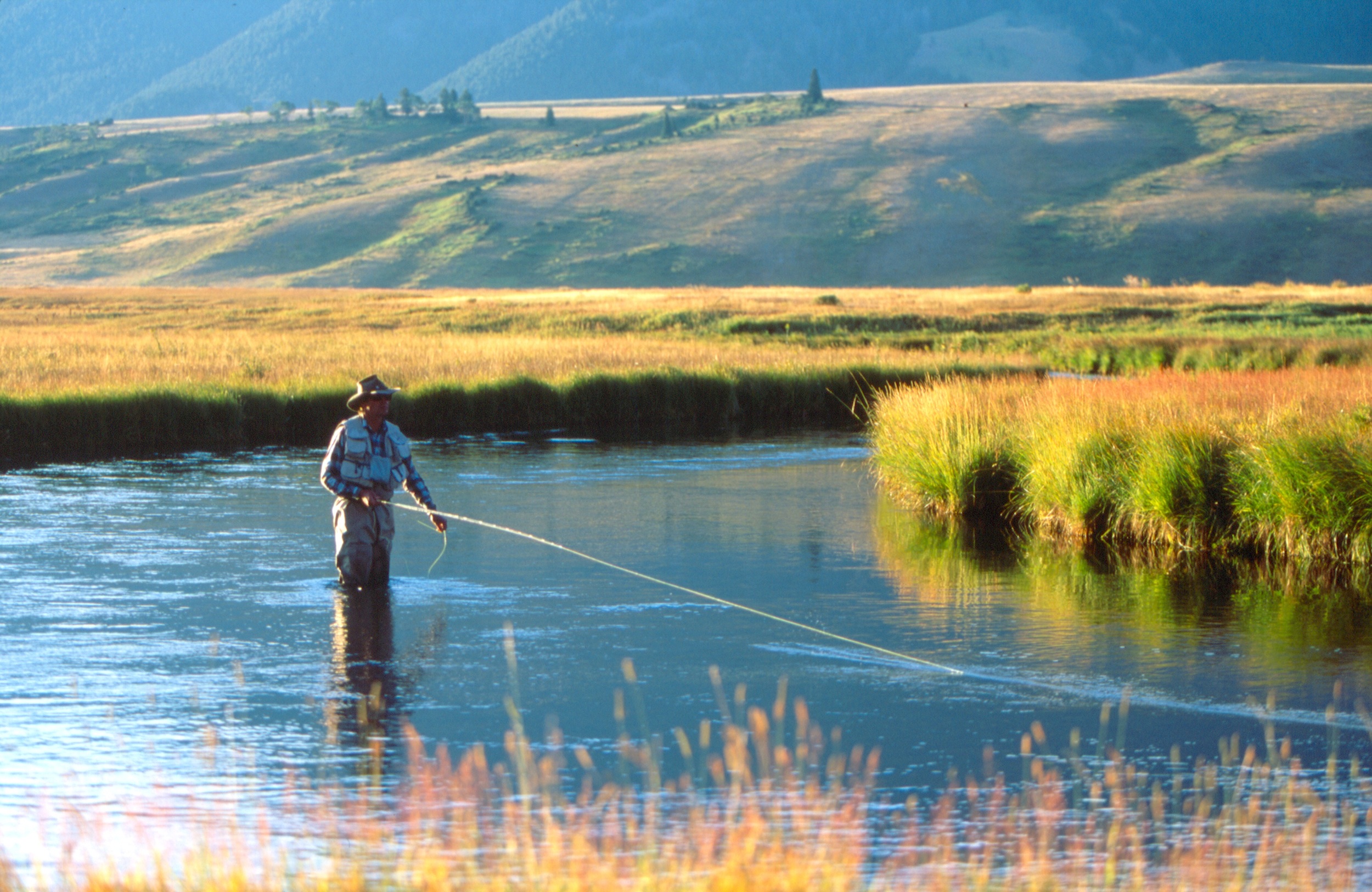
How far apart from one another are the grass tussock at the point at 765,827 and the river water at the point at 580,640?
0.31 metres

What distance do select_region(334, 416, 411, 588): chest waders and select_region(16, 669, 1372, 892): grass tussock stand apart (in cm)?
342

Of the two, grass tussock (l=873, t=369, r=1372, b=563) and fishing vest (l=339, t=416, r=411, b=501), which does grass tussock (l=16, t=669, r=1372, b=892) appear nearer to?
fishing vest (l=339, t=416, r=411, b=501)

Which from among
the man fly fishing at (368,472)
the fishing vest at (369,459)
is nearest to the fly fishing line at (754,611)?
the man fly fishing at (368,472)

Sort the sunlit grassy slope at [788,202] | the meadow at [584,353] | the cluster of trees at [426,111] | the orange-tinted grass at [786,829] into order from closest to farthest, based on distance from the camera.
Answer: the orange-tinted grass at [786,829]
the meadow at [584,353]
the sunlit grassy slope at [788,202]
the cluster of trees at [426,111]

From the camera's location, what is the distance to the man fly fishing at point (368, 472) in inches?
448

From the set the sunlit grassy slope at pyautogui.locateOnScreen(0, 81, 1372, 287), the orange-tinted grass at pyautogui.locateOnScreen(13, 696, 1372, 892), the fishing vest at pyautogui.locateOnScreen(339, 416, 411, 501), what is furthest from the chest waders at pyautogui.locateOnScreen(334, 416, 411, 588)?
the sunlit grassy slope at pyautogui.locateOnScreen(0, 81, 1372, 287)

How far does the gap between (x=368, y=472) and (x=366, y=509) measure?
0.40 meters

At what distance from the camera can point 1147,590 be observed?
13.2 m

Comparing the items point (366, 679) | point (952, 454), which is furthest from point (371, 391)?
point (952, 454)

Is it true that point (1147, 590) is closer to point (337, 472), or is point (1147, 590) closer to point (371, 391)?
point (371, 391)

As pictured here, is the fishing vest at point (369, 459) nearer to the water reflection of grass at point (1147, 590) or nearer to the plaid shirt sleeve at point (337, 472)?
the plaid shirt sleeve at point (337, 472)

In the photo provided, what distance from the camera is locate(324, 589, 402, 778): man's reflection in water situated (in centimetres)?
855

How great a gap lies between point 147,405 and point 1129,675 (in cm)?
1890

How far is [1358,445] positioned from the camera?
13.9 meters
